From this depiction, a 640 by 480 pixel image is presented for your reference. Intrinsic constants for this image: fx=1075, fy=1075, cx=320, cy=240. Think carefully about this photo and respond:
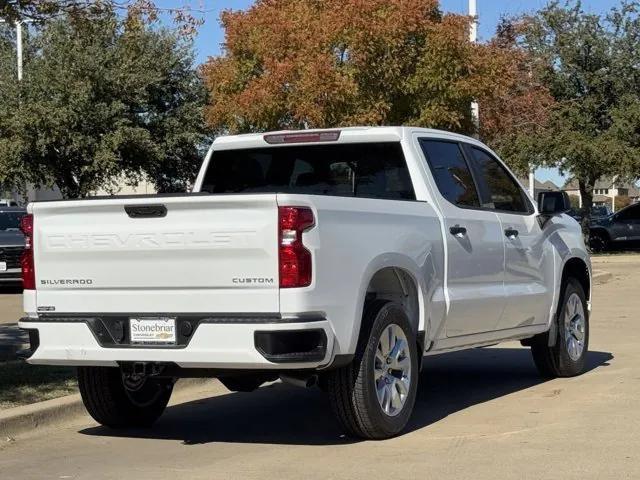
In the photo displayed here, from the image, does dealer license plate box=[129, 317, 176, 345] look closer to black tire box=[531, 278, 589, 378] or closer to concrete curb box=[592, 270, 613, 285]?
black tire box=[531, 278, 589, 378]

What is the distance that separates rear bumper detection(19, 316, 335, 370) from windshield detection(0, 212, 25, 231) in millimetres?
14677

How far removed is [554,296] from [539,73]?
81.7ft

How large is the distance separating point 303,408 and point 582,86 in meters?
27.1

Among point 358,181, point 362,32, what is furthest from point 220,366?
point 362,32

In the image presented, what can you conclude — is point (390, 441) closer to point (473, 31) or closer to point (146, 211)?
point (146, 211)

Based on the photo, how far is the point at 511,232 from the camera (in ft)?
28.5

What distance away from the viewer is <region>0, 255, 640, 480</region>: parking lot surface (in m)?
6.29

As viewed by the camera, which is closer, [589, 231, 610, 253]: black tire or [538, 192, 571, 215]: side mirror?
[538, 192, 571, 215]: side mirror

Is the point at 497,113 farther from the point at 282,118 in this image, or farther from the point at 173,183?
the point at 173,183

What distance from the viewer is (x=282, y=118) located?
23.5 meters

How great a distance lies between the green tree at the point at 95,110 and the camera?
84.9 feet

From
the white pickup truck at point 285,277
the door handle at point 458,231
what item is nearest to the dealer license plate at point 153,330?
the white pickup truck at point 285,277

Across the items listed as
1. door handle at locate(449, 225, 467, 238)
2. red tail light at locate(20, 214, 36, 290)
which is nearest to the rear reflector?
door handle at locate(449, 225, 467, 238)

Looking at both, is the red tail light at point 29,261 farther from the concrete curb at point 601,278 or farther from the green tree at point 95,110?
the green tree at point 95,110
